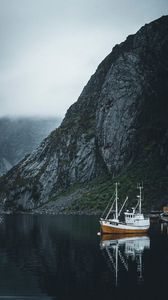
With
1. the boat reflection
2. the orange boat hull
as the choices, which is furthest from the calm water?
the orange boat hull

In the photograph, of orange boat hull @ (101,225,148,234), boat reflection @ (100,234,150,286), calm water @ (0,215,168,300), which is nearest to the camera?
calm water @ (0,215,168,300)

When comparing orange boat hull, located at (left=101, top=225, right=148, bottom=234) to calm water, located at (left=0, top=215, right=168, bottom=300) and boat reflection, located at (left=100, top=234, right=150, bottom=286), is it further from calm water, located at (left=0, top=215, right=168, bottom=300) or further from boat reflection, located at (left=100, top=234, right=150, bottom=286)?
calm water, located at (left=0, top=215, right=168, bottom=300)

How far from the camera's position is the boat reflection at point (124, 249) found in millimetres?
75262

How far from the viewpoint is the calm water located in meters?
57.7

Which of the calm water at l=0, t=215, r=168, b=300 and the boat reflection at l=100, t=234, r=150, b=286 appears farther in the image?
the boat reflection at l=100, t=234, r=150, b=286

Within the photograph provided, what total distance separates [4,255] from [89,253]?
1743 cm

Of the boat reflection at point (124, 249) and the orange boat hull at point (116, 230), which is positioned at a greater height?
the orange boat hull at point (116, 230)

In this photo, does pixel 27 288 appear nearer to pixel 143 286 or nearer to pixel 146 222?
pixel 143 286

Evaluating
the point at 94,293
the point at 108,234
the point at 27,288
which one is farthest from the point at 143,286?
the point at 108,234

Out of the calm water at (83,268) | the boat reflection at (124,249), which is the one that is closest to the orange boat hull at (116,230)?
the boat reflection at (124,249)

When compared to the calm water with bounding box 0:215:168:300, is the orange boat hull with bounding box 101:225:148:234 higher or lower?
higher

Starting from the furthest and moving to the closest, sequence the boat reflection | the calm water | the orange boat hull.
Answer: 1. the orange boat hull
2. the boat reflection
3. the calm water

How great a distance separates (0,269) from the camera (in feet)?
242

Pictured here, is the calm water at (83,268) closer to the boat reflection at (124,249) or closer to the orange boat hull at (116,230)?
the boat reflection at (124,249)
